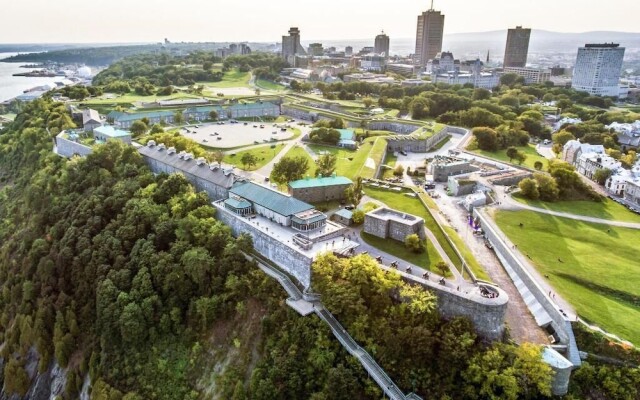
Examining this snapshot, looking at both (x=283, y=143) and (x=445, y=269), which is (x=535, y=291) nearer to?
(x=445, y=269)

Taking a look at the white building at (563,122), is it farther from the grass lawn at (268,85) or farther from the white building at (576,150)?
the grass lawn at (268,85)

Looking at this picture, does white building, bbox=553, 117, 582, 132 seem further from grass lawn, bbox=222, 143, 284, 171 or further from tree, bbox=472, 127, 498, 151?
grass lawn, bbox=222, 143, 284, 171

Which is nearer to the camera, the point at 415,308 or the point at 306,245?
the point at 415,308

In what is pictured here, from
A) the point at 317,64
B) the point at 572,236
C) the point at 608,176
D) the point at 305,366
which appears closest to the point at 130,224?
the point at 305,366

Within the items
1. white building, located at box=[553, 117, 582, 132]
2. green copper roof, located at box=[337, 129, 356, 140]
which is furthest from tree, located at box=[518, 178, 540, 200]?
white building, located at box=[553, 117, 582, 132]

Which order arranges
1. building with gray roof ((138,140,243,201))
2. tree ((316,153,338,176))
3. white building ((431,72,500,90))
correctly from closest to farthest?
1. building with gray roof ((138,140,243,201))
2. tree ((316,153,338,176))
3. white building ((431,72,500,90))
